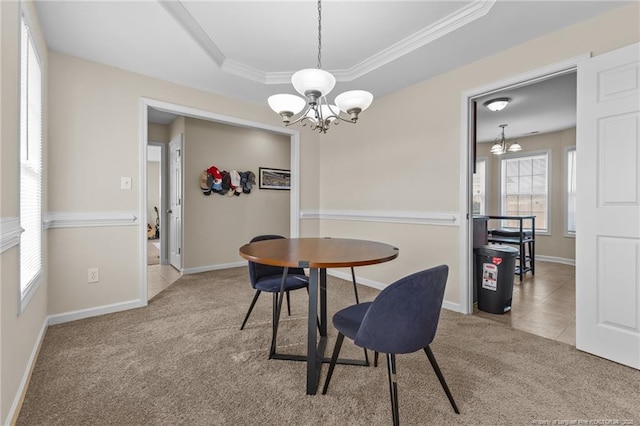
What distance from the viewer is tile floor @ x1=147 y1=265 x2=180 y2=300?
371 cm

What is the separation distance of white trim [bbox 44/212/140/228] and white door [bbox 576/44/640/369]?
3.82m

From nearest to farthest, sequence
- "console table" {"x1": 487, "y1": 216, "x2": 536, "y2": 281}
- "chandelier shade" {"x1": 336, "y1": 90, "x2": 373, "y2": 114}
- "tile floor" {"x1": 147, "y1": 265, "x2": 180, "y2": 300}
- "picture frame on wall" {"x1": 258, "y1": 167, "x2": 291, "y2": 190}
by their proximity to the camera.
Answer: "chandelier shade" {"x1": 336, "y1": 90, "x2": 373, "y2": 114}
"tile floor" {"x1": 147, "y1": 265, "x2": 180, "y2": 300}
"console table" {"x1": 487, "y1": 216, "x2": 536, "y2": 281}
"picture frame on wall" {"x1": 258, "y1": 167, "x2": 291, "y2": 190}

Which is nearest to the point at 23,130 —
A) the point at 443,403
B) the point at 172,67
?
the point at 172,67

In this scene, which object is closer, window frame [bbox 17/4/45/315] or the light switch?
window frame [bbox 17/4/45/315]

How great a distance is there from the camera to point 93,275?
2.79 metres

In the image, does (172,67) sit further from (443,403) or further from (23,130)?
(443,403)

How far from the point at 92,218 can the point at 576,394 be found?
377cm

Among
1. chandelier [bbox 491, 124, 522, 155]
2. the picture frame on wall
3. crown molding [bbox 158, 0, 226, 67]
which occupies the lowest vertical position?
the picture frame on wall

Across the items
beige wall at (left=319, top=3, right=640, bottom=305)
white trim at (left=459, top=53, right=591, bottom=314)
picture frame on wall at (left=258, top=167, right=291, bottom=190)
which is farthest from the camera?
picture frame on wall at (left=258, top=167, right=291, bottom=190)

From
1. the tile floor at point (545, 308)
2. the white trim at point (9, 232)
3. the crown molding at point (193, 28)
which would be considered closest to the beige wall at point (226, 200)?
the crown molding at point (193, 28)

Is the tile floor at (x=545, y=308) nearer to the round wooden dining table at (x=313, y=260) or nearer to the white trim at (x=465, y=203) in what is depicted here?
the white trim at (x=465, y=203)

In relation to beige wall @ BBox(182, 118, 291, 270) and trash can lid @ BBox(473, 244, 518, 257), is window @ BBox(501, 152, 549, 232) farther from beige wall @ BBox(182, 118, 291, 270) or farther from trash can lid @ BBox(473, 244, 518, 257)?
beige wall @ BBox(182, 118, 291, 270)

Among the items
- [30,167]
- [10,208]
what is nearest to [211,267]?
[30,167]

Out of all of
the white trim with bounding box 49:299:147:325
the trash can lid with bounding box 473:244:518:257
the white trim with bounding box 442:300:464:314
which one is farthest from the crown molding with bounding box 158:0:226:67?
the white trim with bounding box 442:300:464:314
